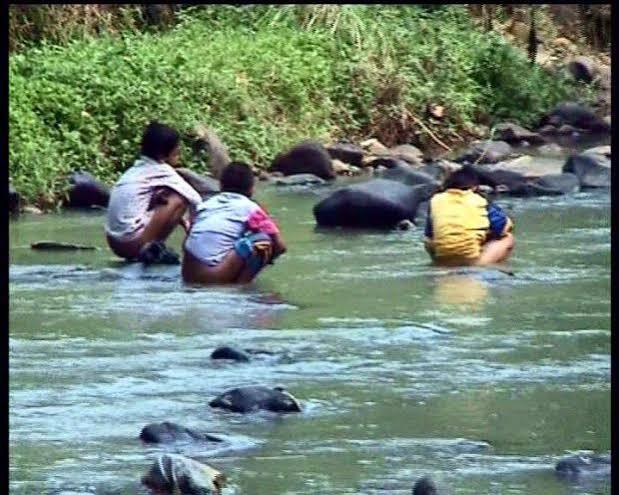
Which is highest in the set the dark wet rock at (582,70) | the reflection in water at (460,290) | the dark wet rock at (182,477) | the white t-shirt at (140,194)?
the dark wet rock at (582,70)

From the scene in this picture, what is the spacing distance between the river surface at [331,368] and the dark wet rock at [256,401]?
67 millimetres

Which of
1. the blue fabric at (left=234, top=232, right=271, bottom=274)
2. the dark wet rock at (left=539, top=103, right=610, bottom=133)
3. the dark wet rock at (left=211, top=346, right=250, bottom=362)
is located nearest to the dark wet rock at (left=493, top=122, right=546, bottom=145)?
the dark wet rock at (left=539, top=103, right=610, bottom=133)

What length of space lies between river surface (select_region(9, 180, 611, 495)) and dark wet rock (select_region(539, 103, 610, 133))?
30.2ft

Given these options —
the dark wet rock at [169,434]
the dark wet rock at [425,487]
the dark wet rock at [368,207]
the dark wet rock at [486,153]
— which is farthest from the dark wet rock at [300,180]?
the dark wet rock at [425,487]

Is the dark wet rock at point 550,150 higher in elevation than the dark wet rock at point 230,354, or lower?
lower

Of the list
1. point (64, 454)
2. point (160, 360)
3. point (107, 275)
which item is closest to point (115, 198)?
point (107, 275)

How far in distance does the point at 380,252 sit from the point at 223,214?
1.86 metres

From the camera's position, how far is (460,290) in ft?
33.1

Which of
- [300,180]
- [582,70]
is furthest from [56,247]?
[582,70]

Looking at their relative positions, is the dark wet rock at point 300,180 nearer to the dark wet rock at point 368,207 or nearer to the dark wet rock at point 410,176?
the dark wet rock at point 410,176

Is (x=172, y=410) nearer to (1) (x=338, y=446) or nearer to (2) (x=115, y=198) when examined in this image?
(1) (x=338, y=446)

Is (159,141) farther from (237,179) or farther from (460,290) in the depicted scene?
(460,290)

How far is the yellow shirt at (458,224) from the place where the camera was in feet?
35.4

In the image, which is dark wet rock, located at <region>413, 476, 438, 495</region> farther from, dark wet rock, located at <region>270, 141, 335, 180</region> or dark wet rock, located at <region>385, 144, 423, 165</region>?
dark wet rock, located at <region>385, 144, 423, 165</region>
